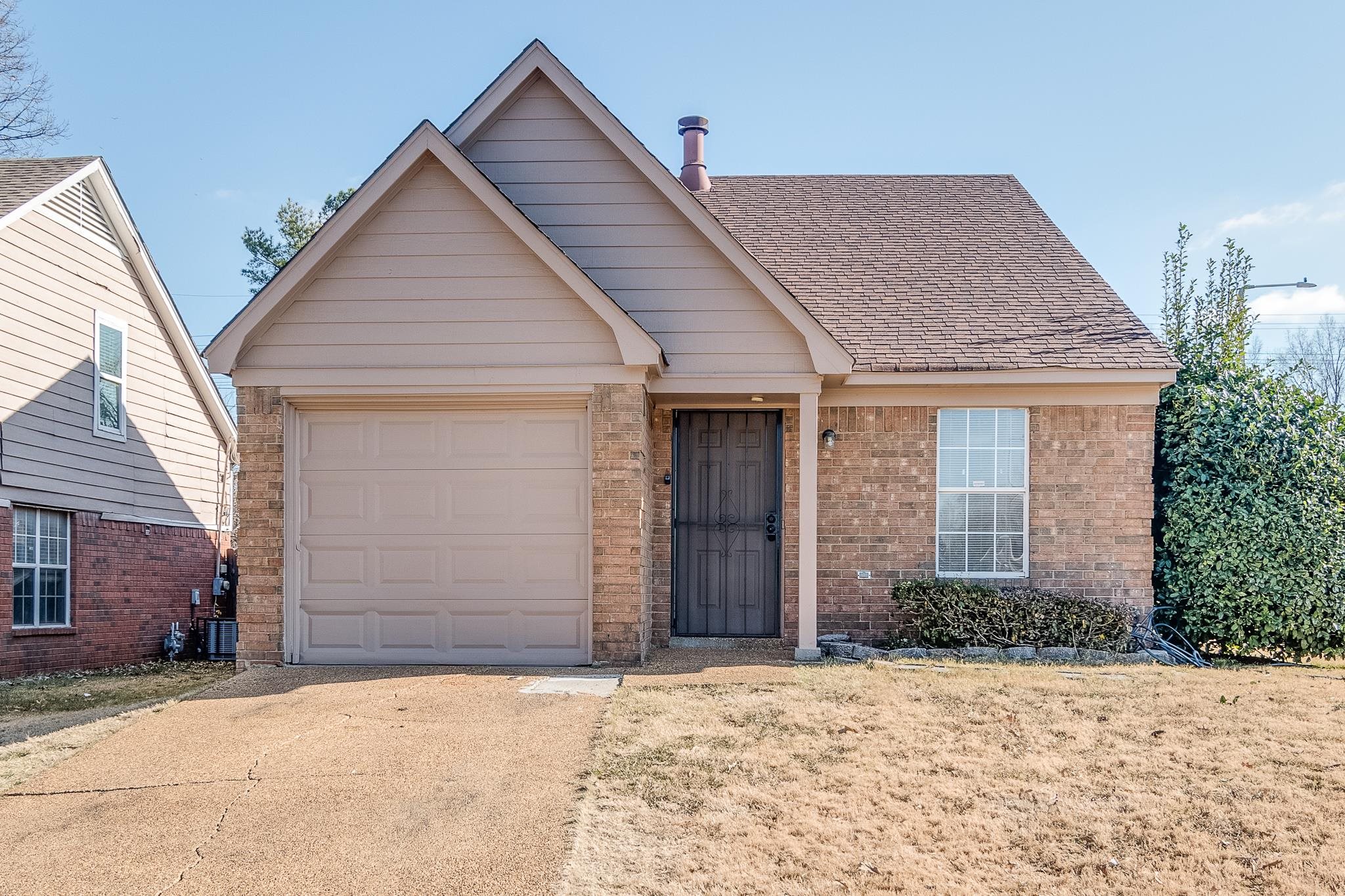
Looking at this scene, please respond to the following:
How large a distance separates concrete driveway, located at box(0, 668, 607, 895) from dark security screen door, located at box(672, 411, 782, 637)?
3.77m

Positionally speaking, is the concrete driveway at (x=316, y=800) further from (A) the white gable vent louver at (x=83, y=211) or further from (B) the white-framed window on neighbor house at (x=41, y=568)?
(A) the white gable vent louver at (x=83, y=211)

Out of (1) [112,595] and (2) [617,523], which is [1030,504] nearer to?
(2) [617,523]

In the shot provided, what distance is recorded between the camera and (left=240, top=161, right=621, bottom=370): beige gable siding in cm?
934

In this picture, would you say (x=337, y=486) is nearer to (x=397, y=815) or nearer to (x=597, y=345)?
(x=597, y=345)

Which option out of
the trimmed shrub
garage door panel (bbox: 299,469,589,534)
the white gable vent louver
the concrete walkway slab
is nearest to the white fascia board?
the trimmed shrub

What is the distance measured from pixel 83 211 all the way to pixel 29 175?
2.29 feet

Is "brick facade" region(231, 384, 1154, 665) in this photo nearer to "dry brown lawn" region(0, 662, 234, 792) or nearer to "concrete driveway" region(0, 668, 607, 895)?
"concrete driveway" region(0, 668, 607, 895)

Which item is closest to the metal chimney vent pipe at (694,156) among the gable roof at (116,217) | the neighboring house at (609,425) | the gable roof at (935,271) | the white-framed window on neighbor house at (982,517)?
the gable roof at (935,271)

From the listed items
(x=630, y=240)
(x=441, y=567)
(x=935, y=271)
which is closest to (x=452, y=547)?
(x=441, y=567)

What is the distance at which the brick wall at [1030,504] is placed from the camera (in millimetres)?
11125

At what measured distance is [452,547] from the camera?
9.55 m

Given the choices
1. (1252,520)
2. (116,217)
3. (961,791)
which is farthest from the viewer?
(116,217)

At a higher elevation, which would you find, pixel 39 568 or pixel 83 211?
pixel 83 211

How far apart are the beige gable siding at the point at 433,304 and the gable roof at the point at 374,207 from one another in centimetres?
15
